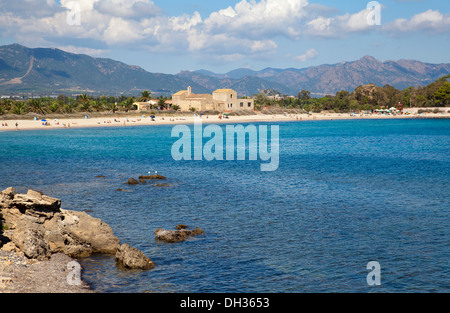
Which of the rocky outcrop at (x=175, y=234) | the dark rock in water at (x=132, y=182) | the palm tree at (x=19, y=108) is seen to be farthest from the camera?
the palm tree at (x=19, y=108)

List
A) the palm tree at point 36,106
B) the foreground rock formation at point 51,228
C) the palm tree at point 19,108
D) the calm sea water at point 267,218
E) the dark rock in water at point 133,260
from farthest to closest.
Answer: the palm tree at point 36,106
the palm tree at point 19,108
the foreground rock formation at point 51,228
the dark rock in water at point 133,260
the calm sea water at point 267,218

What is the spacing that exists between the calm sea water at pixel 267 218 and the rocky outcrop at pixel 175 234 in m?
0.53

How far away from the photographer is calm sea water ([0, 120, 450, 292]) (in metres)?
17.9

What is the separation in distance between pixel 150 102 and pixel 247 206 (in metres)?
136

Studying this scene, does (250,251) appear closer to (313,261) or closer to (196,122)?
(313,261)

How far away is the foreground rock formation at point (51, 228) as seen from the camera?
19688 mm

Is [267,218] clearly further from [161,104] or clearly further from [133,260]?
[161,104]

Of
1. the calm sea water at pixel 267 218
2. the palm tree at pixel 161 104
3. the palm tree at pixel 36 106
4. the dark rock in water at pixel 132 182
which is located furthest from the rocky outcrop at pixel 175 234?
the palm tree at pixel 161 104

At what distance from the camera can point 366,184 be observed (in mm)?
38844

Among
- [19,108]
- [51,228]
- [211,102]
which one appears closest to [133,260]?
[51,228]

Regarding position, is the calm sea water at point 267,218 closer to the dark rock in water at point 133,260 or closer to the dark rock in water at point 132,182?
the dark rock in water at point 133,260

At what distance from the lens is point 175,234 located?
2278 centimetres

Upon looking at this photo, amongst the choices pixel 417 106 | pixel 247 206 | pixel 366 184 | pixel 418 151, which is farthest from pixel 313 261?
pixel 417 106

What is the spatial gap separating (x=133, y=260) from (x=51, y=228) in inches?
201
